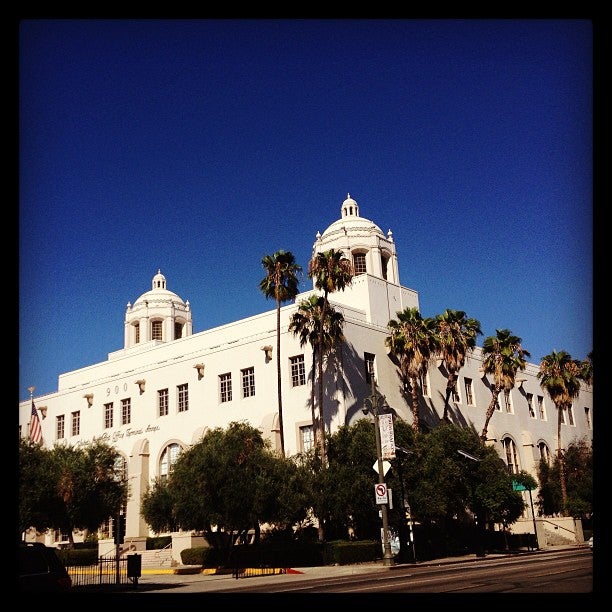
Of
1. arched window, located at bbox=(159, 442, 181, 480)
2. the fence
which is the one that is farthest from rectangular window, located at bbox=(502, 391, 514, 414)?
the fence

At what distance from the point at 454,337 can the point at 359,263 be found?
12322 millimetres

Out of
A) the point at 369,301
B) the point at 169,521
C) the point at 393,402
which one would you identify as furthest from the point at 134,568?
the point at 369,301

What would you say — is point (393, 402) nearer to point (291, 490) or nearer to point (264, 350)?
point (264, 350)

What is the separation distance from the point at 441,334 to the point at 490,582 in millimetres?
25898

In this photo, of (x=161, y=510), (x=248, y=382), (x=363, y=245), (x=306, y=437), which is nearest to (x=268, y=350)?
(x=248, y=382)

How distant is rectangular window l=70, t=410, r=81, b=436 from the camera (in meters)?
55.3

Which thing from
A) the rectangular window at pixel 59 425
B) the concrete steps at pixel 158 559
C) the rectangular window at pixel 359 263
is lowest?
the concrete steps at pixel 158 559

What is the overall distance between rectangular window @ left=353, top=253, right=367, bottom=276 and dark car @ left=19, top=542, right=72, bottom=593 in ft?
138

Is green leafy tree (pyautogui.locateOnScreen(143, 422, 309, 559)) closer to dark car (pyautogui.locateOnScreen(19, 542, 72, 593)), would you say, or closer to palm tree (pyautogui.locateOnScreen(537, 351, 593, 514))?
dark car (pyautogui.locateOnScreen(19, 542, 72, 593))

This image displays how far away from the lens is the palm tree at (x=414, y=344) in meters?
41.4

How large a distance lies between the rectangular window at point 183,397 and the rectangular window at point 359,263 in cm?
1465

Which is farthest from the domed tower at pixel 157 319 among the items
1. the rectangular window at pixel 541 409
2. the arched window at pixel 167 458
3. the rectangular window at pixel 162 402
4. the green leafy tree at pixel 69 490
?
the rectangular window at pixel 541 409

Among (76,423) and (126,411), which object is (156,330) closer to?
(76,423)

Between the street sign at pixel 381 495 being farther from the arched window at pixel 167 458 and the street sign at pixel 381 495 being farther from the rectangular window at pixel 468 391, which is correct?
the rectangular window at pixel 468 391
